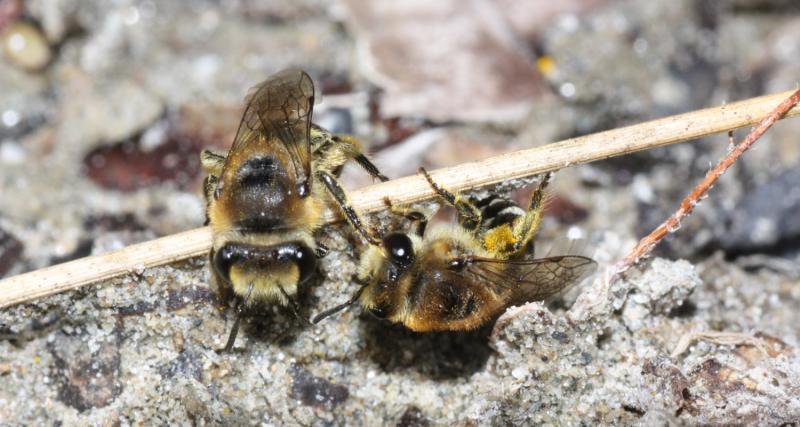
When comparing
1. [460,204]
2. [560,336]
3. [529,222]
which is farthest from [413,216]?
[560,336]

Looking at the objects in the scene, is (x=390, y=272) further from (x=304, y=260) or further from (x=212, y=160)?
(x=212, y=160)

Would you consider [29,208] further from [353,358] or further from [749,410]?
[749,410]

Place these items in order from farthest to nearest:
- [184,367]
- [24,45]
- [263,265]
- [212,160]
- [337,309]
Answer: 1. [24,45]
2. [212,160]
3. [184,367]
4. [337,309]
5. [263,265]

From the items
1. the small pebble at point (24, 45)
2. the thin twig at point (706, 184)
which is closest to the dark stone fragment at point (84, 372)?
the thin twig at point (706, 184)

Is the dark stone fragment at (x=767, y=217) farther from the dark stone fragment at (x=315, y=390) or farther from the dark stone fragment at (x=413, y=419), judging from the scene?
the dark stone fragment at (x=315, y=390)

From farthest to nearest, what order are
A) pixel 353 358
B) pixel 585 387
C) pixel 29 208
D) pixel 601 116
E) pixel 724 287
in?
pixel 601 116, pixel 29 208, pixel 724 287, pixel 353 358, pixel 585 387

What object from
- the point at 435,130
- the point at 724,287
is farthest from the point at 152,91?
the point at 724,287
